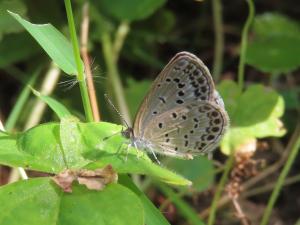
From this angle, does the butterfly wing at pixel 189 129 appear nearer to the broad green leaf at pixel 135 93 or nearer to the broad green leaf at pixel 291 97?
the broad green leaf at pixel 135 93

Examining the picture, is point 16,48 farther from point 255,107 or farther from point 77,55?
point 77,55

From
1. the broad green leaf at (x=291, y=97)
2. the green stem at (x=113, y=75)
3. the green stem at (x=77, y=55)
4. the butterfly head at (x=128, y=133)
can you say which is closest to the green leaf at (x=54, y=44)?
the green stem at (x=77, y=55)

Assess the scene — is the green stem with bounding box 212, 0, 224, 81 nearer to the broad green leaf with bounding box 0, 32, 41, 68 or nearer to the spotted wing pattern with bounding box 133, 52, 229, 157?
the broad green leaf with bounding box 0, 32, 41, 68

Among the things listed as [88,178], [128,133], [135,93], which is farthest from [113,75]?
[88,178]

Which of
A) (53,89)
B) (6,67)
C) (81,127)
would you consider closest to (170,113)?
(81,127)

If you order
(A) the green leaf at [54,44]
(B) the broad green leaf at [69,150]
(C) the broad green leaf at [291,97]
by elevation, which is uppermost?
(A) the green leaf at [54,44]

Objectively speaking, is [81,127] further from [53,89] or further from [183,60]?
[53,89]

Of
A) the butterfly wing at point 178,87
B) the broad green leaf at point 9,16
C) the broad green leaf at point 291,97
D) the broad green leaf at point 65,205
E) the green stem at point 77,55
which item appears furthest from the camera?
the broad green leaf at point 291,97
